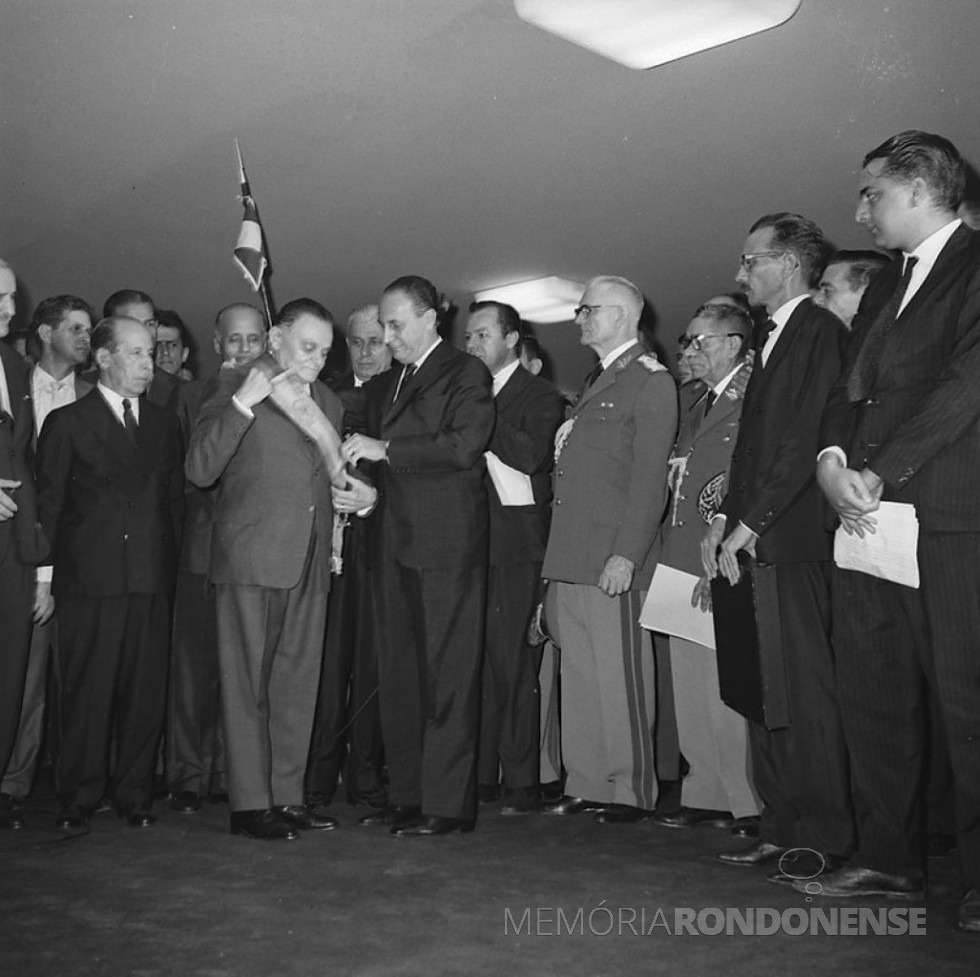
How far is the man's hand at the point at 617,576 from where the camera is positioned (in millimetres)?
3361

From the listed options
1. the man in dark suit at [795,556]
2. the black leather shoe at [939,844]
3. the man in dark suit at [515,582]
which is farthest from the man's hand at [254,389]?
the black leather shoe at [939,844]

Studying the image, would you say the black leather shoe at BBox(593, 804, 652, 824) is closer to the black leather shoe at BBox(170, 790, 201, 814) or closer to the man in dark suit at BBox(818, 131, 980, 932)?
the man in dark suit at BBox(818, 131, 980, 932)

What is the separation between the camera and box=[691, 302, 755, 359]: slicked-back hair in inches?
140

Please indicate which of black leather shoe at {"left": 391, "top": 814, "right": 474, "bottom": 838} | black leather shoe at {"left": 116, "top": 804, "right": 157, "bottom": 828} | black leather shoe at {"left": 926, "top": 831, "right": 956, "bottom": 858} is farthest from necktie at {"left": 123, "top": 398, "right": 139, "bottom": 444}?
black leather shoe at {"left": 926, "top": 831, "right": 956, "bottom": 858}

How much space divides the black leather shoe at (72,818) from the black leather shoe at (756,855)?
1.76 m

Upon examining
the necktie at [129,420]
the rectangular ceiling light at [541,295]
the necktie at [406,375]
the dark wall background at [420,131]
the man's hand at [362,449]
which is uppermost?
the rectangular ceiling light at [541,295]

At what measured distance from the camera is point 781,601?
9.30 feet

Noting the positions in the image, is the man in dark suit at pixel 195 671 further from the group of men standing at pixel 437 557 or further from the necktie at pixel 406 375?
the necktie at pixel 406 375

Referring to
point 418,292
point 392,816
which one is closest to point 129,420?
point 418,292

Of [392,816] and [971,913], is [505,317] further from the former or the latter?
[971,913]

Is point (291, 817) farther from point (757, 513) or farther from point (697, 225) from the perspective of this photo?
point (697, 225)

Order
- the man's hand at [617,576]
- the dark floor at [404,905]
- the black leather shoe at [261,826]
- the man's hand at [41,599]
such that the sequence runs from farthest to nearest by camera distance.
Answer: the man's hand at [41,599] < the man's hand at [617,576] < the black leather shoe at [261,826] < the dark floor at [404,905]

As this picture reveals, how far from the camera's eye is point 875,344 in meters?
2.56

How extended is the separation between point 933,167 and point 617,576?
140 centimetres
